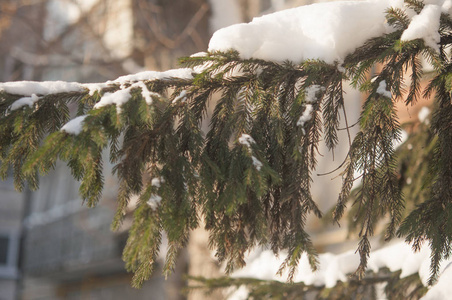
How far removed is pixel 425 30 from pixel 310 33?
0.43m

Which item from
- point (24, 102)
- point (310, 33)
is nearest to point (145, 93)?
point (24, 102)

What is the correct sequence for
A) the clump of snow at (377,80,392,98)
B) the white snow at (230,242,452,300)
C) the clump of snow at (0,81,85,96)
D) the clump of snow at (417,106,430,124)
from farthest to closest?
the clump of snow at (417,106,430,124) < the white snow at (230,242,452,300) < the clump of snow at (0,81,85,96) < the clump of snow at (377,80,392,98)

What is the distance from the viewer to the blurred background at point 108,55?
812 centimetres

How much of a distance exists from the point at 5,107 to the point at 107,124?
455 millimetres

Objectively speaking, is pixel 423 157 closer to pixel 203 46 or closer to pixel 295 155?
pixel 295 155

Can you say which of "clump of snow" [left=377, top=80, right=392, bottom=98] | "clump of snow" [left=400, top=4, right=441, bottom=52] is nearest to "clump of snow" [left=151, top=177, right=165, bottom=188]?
"clump of snow" [left=377, top=80, right=392, bottom=98]

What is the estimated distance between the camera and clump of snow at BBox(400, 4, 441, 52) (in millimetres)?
2055

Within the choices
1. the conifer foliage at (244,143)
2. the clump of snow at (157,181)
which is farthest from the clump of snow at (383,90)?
the clump of snow at (157,181)

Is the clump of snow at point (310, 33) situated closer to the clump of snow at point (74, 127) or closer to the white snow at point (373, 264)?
the clump of snow at point (74, 127)

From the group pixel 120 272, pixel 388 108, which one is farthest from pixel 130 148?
pixel 120 272

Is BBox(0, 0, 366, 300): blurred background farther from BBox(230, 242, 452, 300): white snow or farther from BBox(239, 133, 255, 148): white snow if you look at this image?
BBox(239, 133, 255, 148): white snow

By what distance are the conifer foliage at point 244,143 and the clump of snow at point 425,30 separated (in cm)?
3

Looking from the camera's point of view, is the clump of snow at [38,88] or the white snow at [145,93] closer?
the white snow at [145,93]

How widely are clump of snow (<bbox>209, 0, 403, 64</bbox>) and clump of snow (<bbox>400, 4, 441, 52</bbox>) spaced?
17 cm
